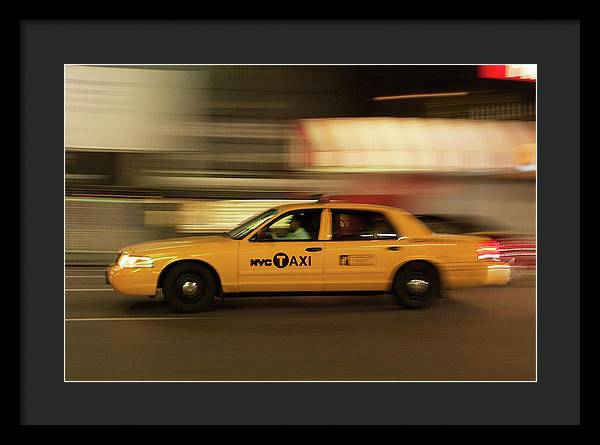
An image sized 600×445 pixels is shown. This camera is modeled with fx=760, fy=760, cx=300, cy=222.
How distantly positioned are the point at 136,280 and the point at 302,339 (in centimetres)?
233

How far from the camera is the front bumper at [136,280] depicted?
9.14 metres

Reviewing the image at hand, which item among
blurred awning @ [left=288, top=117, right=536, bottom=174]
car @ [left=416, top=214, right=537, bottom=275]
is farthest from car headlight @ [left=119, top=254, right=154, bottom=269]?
car @ [left=416, top=214, right=537, bottom=275]

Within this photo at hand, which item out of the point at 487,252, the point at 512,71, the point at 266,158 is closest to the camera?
the point at 512,71

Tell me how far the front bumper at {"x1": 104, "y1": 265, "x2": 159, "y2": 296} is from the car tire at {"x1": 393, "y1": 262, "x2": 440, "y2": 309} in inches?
118

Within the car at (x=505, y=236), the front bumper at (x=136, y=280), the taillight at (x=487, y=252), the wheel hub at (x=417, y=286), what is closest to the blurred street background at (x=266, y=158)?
the car at (x=505, y=236)

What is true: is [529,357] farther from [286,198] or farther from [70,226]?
[70,226]

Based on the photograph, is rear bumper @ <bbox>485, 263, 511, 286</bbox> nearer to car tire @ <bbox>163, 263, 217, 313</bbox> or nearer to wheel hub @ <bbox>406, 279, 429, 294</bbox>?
wheel hub @ <bbox>406, 279, 429, 294</bbox>

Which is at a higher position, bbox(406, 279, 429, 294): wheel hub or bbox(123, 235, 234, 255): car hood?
bbox(123, 235, 234, 255): car hood

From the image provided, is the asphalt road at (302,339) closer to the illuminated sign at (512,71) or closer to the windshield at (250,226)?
the windshield at (250,226)

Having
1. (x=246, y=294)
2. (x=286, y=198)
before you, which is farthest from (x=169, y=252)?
(x=286, y=198)

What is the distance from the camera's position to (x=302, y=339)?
26.5 ft

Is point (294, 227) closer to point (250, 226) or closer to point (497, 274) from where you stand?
point (250, 226)

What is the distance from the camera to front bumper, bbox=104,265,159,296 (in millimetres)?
9141

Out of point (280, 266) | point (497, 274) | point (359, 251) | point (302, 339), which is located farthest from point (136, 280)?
point (497, 274)
